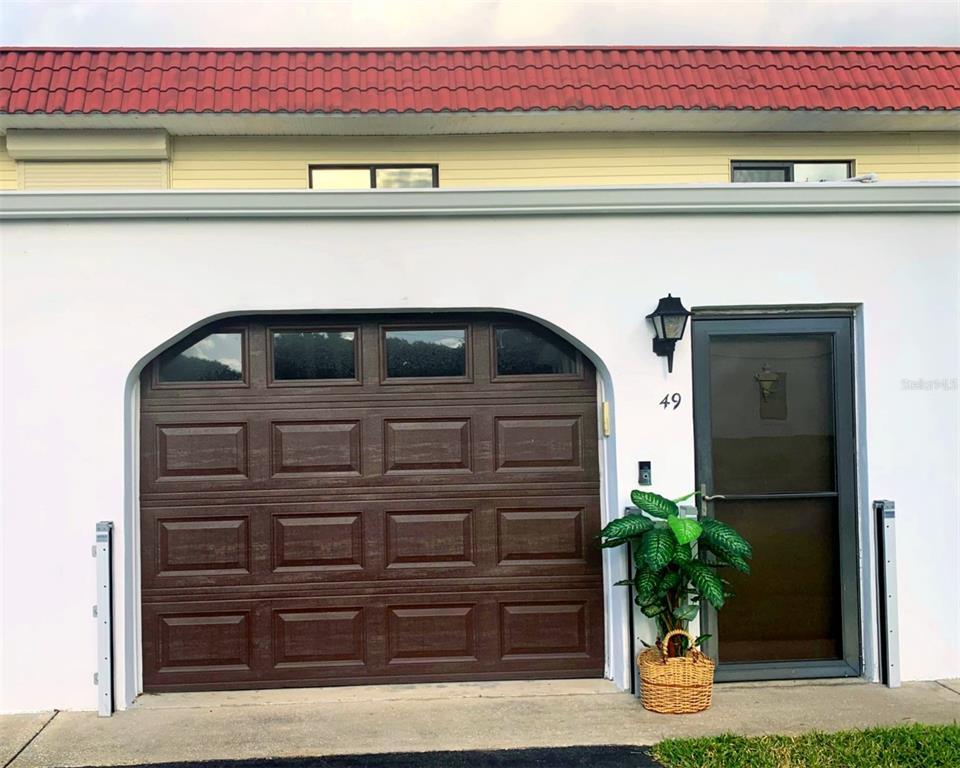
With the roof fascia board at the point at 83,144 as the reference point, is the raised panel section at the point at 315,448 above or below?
below

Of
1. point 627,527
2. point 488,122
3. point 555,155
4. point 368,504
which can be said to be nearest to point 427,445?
point 368,504

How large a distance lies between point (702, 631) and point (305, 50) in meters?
6.26

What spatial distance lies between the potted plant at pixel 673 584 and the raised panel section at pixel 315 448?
62.8 inches

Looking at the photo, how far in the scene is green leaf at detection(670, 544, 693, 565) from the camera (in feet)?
14.4

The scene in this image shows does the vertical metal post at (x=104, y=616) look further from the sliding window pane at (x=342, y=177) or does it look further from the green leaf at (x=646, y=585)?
the sliding window pane at (x=342, y=177)

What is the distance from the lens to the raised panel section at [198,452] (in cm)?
496

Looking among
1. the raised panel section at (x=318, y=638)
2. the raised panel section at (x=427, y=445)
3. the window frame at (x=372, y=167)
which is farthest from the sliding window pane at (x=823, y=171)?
the raised panel section at (x=318, y=638)

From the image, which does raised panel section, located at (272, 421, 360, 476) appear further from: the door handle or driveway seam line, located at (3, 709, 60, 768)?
the door handle

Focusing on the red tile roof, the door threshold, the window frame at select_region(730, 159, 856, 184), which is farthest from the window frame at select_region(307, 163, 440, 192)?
the door threshold

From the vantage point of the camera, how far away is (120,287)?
4.81 meters

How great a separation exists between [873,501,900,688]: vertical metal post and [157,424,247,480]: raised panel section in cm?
380

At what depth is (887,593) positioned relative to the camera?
4941mm

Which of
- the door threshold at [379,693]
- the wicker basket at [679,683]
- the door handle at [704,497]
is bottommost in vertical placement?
the door threshold at [379,693]

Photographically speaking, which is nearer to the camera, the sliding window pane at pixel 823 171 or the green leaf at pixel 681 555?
the green leaf at pixel 681 555
